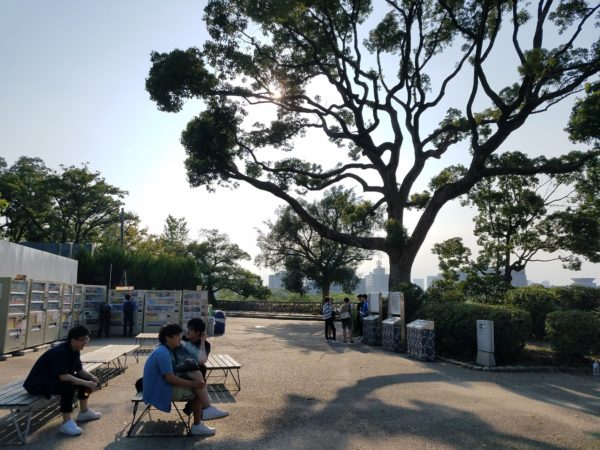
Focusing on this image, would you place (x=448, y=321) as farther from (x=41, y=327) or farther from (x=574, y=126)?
(x=41, y=327)

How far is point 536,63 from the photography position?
1547 cm

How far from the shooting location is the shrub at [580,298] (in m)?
17.7

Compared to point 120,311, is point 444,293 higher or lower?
higher

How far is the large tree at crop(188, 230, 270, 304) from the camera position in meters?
43.8

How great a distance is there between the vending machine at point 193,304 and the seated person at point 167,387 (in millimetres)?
Result: 12811

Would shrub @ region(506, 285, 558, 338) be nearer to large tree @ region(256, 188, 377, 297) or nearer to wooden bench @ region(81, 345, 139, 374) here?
wooden bench @ region(81, 345, 139, 374)

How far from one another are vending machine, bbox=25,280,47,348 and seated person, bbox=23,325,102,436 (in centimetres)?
783

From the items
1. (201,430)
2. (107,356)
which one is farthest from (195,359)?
(107,356)

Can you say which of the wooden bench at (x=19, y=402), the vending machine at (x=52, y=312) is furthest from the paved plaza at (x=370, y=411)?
the vending machine at (x=52, y=312)

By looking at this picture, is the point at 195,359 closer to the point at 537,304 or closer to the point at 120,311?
the point at 537,304

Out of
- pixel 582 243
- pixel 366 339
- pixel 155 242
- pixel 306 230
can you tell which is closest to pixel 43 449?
pixel 366 339

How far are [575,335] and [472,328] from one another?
218 centimetres

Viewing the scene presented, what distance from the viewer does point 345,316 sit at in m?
15.7

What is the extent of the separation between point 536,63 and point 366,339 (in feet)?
35.6
